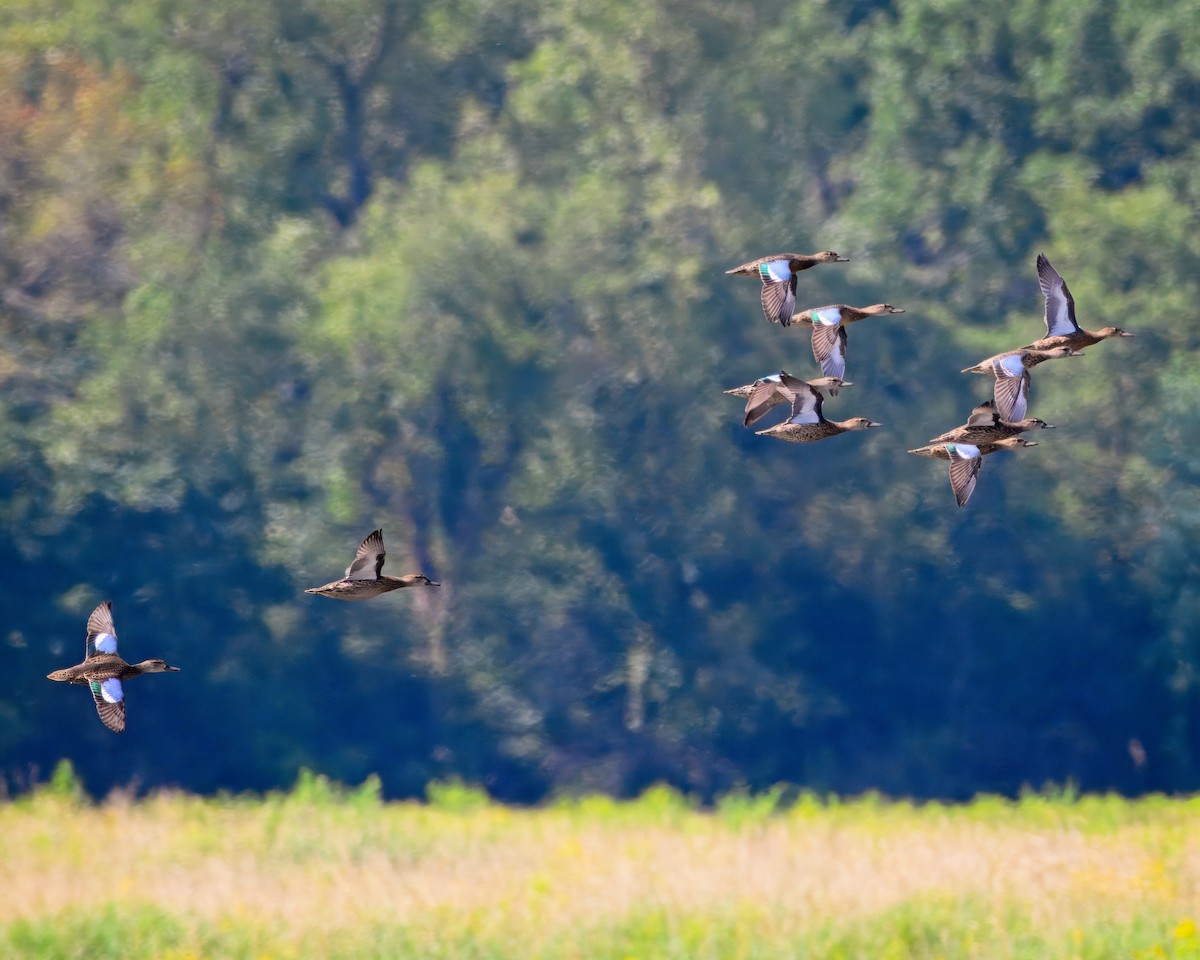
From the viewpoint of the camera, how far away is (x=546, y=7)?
25422 millimetres

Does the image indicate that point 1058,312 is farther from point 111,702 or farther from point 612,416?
point 612,416

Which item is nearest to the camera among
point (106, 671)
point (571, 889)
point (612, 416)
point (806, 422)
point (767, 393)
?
point (106, 671)

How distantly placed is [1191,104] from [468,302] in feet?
26.6

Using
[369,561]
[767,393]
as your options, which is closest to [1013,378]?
[767,393]

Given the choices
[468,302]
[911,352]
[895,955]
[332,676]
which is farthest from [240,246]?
[895,955]

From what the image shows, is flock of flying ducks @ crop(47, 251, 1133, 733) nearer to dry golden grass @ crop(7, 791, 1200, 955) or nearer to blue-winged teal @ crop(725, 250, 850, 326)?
blue-winged teal @ crop(725, 250, 850, 326)

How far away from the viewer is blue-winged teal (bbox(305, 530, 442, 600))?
25.5 ft

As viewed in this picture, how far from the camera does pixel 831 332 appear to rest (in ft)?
27.9

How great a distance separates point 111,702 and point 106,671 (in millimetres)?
135

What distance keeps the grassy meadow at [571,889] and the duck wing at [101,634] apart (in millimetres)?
2973

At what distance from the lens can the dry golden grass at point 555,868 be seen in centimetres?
1136

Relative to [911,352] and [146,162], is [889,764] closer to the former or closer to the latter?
[911,352]

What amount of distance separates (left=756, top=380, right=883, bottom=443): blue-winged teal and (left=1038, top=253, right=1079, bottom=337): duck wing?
88 cm

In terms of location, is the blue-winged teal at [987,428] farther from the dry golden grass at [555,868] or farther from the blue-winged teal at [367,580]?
the dry golden grass at [555,868]
